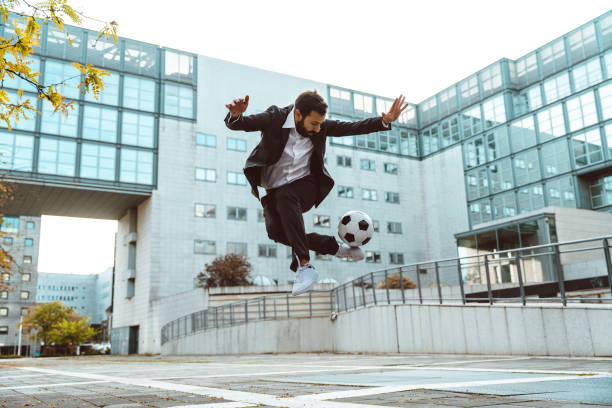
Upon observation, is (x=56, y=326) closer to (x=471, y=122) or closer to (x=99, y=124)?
(x=99, y=124)

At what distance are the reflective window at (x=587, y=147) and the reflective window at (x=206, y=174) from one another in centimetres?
2786

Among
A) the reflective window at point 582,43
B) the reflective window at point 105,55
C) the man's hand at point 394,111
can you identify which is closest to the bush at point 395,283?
the man's hand at point 394,111

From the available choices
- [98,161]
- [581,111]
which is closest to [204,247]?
[98,161]

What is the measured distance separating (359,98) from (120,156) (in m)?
23.7

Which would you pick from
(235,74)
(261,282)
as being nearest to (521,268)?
(261,282)

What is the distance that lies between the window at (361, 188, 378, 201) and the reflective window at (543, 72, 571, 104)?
17.5 meters

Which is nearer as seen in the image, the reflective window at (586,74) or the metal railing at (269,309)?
the metal railing at (269,309)

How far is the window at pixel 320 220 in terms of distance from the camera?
4800 centimetres

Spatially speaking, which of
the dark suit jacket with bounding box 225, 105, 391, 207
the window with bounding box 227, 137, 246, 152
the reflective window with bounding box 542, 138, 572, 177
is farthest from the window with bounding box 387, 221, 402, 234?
the dark suit jacket with bounding box 225, 105, 391, 207

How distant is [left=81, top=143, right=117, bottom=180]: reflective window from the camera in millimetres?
39656

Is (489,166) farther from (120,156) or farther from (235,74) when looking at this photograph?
(120,156)

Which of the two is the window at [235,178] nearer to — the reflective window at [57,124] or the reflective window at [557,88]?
the reflective window at [57,124]

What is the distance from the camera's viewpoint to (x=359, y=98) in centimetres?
5297

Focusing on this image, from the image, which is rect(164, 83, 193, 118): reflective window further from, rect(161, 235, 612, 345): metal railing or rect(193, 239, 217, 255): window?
rect(161, 235, 612, 345): metal railing
